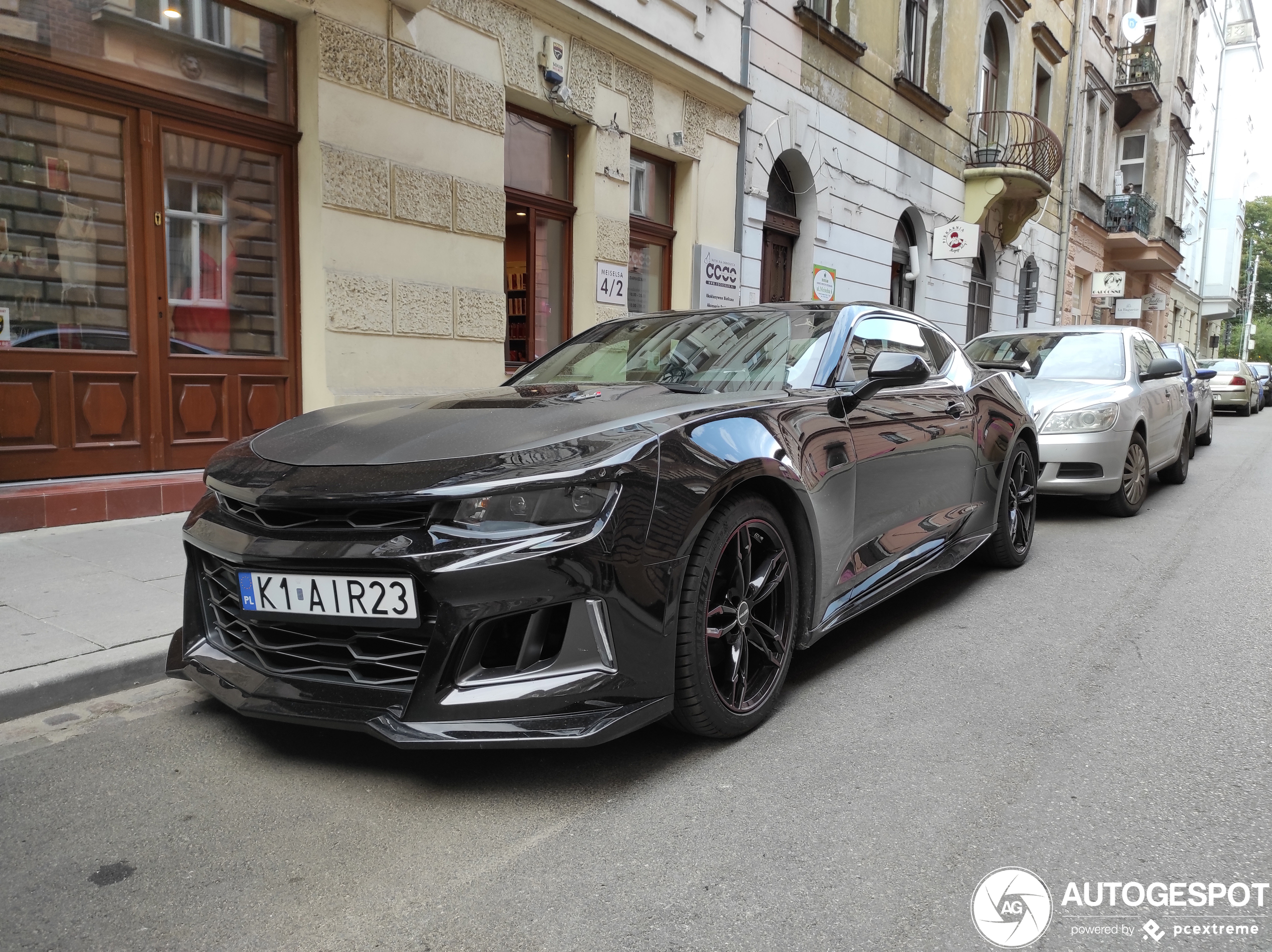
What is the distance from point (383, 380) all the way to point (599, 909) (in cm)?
579

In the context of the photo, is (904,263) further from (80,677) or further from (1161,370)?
(80,677)

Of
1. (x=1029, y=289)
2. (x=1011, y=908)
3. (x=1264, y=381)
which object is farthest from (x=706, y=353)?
(x=1264, y=381)

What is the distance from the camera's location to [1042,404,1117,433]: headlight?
6.87 metres

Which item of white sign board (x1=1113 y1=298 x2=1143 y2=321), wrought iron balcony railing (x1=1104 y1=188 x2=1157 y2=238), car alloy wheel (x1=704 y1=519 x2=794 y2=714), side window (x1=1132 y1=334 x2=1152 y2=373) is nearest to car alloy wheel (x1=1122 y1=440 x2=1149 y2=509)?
side window (x1=1132 y1=334 x2=1152 y2=373)

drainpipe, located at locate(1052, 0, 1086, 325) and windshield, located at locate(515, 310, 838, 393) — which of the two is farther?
drainpipe, located at locate(1052, 0, 1086, 325)

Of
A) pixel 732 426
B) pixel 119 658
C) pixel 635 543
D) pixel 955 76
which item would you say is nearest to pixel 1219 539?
pixel 732 426

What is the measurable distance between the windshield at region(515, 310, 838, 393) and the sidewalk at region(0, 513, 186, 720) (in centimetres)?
183

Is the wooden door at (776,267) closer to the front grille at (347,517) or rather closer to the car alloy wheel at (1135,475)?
the car alloy wheel at (1135,475)

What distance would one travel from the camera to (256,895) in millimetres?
2080

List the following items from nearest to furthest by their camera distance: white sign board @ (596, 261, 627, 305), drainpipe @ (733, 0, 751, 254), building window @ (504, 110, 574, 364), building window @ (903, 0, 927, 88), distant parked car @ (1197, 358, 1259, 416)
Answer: building window @ (504, 110, 574, 364), white sign board @ (596, 261, 627, 305), drainpipe @ (733, 0, 751, 254), building window @ (903, 0, 927, 88), distant parked car @ (1197, 358, 1259, 416)

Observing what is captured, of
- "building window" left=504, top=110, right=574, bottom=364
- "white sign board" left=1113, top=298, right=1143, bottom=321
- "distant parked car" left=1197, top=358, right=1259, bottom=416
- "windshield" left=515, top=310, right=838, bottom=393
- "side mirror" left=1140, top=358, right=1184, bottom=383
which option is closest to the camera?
"windshield" left=515, top=310, right=838, bottom=393

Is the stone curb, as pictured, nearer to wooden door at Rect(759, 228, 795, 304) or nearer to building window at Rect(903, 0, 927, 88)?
wooden door at Rect(759, 228, 795, 304)

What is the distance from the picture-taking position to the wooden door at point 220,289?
631 centimetres

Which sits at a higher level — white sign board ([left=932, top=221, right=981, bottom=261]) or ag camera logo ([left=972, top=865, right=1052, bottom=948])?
white sign board ([left=932, top=221, right=981, bottom=261])
